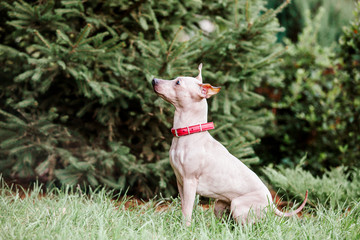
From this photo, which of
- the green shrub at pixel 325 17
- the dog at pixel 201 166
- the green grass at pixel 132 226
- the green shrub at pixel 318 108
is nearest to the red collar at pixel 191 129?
the dog at pixel 201 166

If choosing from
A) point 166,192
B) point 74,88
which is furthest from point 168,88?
point 74,88

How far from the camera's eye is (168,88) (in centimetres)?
221

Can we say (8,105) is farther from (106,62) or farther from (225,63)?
(225,63)

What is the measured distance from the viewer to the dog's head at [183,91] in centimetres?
219

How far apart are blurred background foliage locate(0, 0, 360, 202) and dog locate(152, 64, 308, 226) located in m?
0.91

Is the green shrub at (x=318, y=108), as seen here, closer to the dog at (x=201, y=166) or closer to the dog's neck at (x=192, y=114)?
the dog at (x=201, y=166)

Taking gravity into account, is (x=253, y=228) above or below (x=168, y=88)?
below

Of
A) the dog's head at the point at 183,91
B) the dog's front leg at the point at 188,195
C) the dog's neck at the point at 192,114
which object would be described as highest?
the dog's head at the point at 183,91

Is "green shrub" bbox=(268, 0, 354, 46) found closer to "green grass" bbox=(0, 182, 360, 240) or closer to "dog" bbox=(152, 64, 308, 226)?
"green grass" bbox=(0, 182, 360, 240)

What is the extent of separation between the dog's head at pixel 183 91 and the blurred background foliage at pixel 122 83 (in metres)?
0.86

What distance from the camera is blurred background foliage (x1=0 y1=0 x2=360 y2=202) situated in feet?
10.5

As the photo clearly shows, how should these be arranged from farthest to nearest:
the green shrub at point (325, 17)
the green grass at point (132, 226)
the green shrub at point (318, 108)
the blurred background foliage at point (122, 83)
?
the green shrub at point (325, 17)
the green shrub at point (318, 108)
the blurred background foliage at point (122, 83)
the green grass at point (132, 226)

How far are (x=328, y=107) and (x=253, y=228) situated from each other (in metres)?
3.09

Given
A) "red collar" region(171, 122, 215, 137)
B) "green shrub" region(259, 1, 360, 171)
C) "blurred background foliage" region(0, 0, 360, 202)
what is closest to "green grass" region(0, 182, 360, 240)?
"red collar" region(171, 122, 215, 137)
